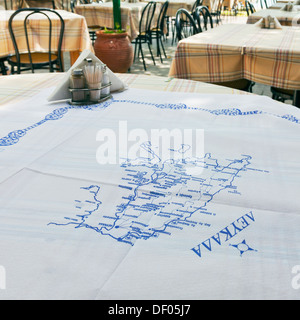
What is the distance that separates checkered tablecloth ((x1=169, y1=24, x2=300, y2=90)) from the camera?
196cm

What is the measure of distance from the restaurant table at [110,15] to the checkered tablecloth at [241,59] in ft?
9.02

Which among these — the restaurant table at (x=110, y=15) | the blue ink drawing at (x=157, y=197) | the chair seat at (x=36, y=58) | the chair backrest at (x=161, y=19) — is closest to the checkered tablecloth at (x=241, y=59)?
the blue ink drawing at (x=157, y=197)

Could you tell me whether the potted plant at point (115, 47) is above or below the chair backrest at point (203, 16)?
below

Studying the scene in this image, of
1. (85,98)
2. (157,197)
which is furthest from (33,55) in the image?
(157,197)

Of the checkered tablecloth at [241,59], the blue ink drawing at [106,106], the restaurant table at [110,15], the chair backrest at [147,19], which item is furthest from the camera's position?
the chair backrest at [147,19]

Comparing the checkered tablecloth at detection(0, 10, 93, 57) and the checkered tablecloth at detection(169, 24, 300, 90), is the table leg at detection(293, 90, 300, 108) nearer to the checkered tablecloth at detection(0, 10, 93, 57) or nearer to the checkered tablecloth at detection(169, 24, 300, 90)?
the checkered tablecloth at detection(169, 24, 300, 90)

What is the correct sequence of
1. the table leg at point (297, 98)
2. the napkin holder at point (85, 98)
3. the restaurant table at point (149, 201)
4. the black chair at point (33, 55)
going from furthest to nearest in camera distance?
1. the black chair at point (33, 55)
2. the table leg at point (297, 98)
3. the napkin holder at point (85, 98)
4. the restaurant table at point (149, 201)

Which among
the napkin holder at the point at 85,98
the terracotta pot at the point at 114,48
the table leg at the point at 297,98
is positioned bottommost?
the table leg at the point at 297,98

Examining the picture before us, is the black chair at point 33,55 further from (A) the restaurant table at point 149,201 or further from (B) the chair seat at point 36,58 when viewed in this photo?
(A) the restaurant table at point 149,201

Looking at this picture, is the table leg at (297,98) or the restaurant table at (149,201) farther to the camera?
the table leg at (297,98)

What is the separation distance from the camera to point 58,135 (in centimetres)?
91

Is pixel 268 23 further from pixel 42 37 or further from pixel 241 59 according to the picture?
pixel 42 37

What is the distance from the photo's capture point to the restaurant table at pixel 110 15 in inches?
189
